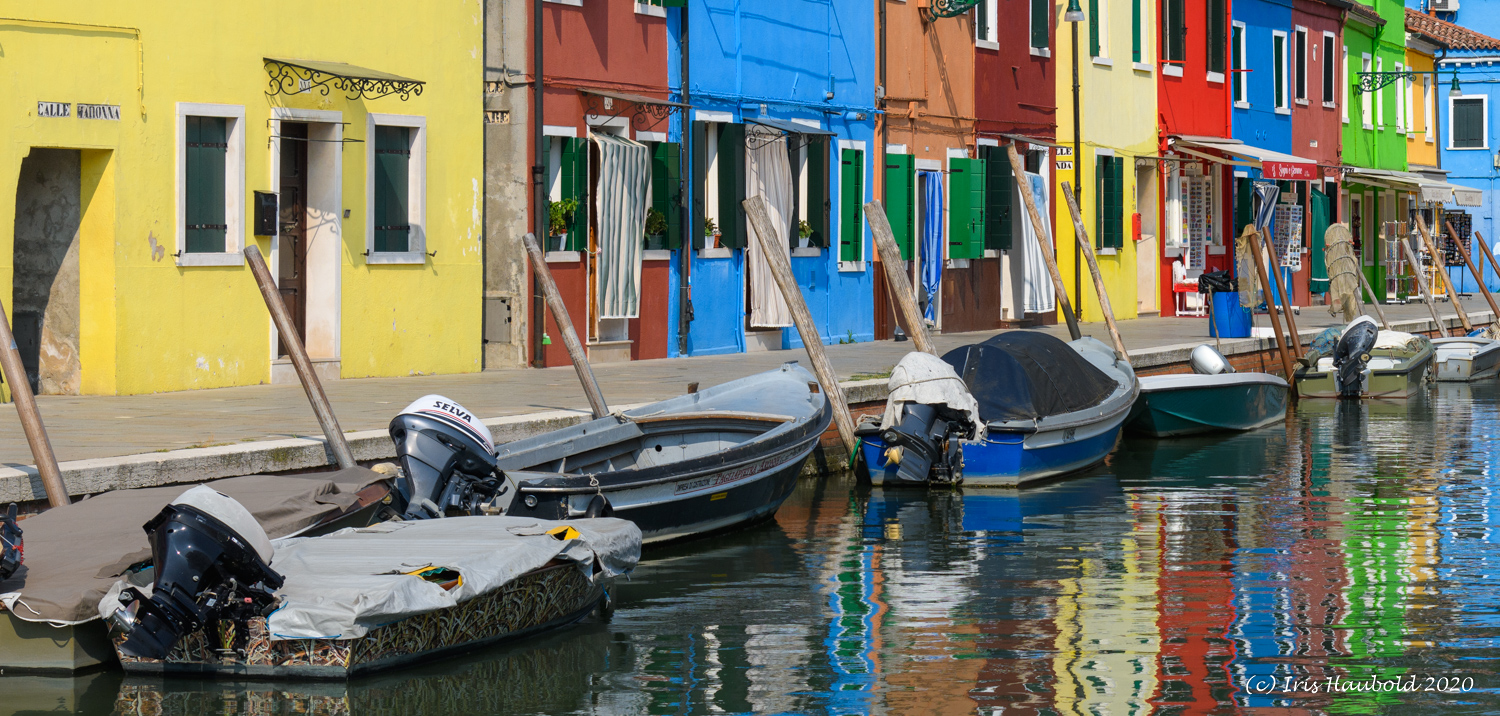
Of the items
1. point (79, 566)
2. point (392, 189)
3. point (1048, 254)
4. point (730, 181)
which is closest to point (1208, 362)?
point (1048, 254)

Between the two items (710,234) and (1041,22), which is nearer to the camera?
(710,234)

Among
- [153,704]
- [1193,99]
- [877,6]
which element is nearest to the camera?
[153,704]

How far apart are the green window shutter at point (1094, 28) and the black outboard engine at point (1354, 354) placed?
25.3 ft

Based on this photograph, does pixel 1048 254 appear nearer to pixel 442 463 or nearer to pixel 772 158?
pixel 772 158

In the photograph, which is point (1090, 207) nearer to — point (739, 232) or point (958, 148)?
point (958, 148)

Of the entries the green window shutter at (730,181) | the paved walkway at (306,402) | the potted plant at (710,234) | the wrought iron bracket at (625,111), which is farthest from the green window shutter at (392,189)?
the green window shutter at (730,181)

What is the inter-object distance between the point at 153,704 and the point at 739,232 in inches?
571

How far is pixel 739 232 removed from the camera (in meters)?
22.3

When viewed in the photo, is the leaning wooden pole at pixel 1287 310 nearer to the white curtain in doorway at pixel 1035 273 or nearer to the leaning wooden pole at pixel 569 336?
the white curtain in doorway at pixel 1035 273

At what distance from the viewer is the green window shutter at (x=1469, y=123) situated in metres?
51.2

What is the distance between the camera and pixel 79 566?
348 inches

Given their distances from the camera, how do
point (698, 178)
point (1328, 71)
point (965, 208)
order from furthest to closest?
point (1328, 71) → point (965, 208) → point (698, 178)

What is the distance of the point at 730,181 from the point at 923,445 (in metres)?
7.06

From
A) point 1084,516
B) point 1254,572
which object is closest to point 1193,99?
point 1084,516
